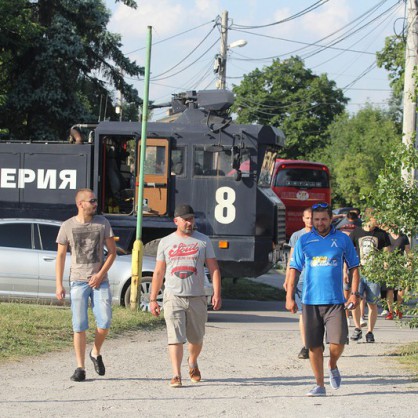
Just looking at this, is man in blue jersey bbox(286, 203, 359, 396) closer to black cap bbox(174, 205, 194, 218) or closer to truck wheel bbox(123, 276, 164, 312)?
black cap bbox(174, 205, 194, 218)

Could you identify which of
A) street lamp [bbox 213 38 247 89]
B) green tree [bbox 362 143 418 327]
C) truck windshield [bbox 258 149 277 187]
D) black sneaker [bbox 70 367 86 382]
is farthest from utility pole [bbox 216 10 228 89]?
black sneaker [bbox 70 367 86 382]

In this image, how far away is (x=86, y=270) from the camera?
364 inches

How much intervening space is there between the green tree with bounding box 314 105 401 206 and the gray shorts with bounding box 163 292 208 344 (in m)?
34.5

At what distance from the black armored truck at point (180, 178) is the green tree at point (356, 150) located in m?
26.6

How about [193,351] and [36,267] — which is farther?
[36,267]

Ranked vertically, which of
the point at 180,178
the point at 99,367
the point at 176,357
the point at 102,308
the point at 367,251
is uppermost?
the point at 180,178

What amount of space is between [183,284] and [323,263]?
1.37m

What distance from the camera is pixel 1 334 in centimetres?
1148

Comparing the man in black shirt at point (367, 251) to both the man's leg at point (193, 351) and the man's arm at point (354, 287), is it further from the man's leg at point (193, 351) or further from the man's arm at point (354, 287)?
the man's leg at point (193, 351)

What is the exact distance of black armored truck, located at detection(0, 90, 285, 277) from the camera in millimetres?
16734

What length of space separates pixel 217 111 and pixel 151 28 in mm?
3252

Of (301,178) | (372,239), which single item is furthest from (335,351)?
(301,178)

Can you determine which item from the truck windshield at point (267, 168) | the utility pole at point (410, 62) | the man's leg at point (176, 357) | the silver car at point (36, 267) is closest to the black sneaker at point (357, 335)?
the silver car at point (36, 267)

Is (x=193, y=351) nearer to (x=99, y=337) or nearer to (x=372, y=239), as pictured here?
(x=99, y=337)
